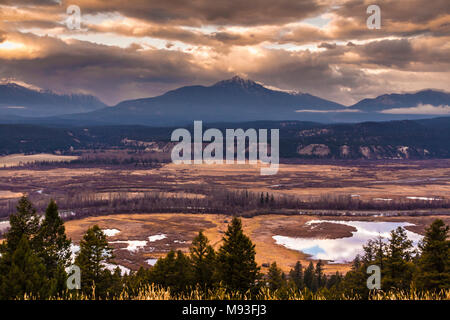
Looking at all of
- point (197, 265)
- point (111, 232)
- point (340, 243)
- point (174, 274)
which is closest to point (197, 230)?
point (111, 232)

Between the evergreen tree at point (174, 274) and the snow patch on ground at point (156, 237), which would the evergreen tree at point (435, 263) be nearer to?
the evergreen tree at point (174, 274)

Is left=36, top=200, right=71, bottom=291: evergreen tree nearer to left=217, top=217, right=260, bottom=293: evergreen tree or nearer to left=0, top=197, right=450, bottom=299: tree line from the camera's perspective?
left=0, top=197, right=450, bottom=299: tree line

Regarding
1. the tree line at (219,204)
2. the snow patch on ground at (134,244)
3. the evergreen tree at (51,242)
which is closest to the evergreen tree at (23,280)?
the evergreen tree at (51,242)

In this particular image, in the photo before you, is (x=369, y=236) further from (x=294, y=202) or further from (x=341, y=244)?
(x=294, y=202)
